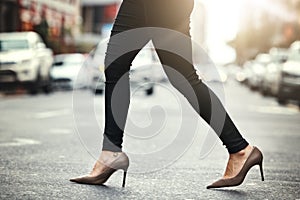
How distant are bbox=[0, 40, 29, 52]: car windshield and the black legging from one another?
19487 mm

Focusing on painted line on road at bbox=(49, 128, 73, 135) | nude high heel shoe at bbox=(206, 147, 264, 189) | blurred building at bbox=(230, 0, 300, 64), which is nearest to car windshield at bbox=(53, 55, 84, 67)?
painted line on road at bbox=(49, 128, 73, 135)

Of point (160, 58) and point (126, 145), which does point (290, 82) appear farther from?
point (160, 58)

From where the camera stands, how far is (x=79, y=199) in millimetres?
3980

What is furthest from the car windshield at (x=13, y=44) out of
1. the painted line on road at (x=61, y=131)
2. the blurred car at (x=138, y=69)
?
the painted line on road at (x=61, y=131)

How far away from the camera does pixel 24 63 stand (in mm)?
22672

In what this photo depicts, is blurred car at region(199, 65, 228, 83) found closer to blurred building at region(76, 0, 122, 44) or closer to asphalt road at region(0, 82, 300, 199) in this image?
asphalt road at region(0, 82, 300, 199)

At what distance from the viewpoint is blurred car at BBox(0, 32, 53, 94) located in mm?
22406

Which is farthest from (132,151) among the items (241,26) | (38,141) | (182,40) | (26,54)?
(241,26)

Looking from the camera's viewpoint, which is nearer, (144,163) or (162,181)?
(162,181)

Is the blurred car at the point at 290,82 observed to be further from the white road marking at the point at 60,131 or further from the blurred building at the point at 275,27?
the blurred building at the point at 275,27

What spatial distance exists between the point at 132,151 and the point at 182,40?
2.70 m

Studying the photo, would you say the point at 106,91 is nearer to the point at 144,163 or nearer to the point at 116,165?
the point at 116,165

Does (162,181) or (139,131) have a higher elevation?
(162,181)

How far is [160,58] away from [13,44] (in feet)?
65.1
